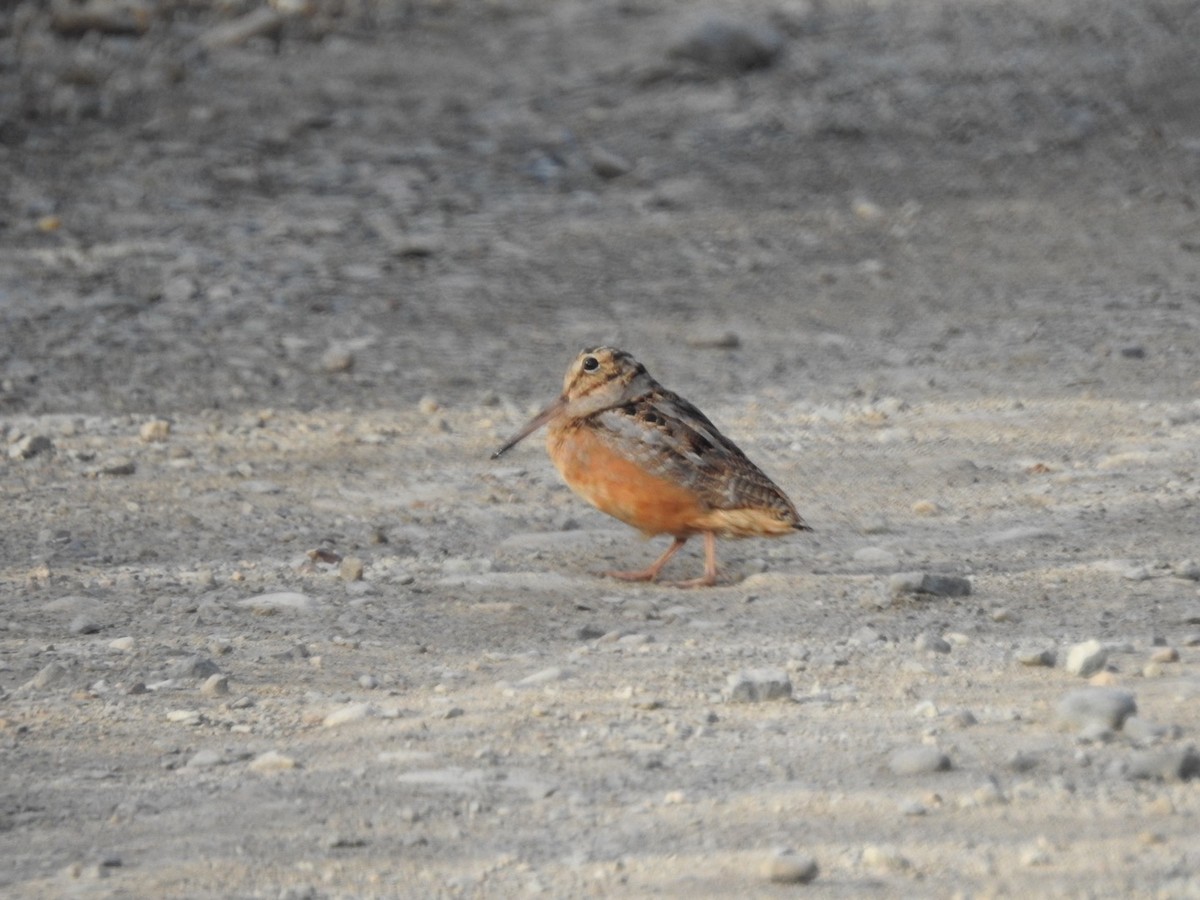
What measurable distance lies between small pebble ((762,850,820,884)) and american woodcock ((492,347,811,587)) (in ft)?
7.91

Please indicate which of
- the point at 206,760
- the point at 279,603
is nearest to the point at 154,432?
the point at 279,603

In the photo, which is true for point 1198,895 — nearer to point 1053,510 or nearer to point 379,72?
point 1053,510

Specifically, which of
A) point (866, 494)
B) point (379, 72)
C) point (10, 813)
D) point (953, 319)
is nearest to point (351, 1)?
point (379, 72)

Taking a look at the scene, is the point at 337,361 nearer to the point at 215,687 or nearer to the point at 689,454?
the point at 689,454

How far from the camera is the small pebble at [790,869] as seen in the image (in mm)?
3656

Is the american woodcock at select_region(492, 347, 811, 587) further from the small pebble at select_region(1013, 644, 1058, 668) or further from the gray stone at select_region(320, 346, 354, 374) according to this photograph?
the gray stone at select_region(320, 346, 354, 374)

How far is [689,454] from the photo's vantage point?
6.14 m

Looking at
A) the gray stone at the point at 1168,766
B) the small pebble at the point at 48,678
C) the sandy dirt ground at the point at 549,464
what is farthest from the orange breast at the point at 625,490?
the gray stone at the point at 1168,766

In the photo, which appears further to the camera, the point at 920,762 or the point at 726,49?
the point at 726,49

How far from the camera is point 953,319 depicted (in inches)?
392

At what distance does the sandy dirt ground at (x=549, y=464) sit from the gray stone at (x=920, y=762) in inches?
0.4

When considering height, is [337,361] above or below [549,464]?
below

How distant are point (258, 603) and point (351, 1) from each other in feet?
35.4

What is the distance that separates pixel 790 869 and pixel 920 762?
0.65 meters
